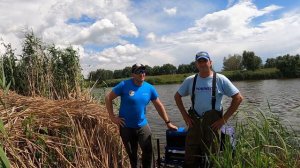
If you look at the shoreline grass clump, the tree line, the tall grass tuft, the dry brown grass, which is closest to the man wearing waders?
the shoreline grass clump

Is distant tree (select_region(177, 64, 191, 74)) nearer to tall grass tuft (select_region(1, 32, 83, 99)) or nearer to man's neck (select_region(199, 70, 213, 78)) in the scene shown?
tall grass tuft (select_region(1, 32, 83, 99))

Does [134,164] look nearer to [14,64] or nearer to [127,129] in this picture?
[127,129]

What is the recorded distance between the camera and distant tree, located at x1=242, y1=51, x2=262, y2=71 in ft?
253

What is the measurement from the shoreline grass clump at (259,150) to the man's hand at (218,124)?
0.71 ft

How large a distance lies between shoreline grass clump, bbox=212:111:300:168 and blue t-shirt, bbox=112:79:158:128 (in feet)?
4.78

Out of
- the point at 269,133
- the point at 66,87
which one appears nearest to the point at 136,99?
the point at 269,133

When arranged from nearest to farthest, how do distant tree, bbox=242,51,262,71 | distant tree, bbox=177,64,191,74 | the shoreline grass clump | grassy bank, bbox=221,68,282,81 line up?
the shoreline grass clump, grassy bank, bbox=221,68,282,81, distant tree, bbox=242,51,262,71, distant tree, bbox=177,64,191,74

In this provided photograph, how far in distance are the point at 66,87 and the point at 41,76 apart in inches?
22.7

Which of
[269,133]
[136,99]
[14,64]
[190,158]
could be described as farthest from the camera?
[14,64]

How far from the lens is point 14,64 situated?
8922mm

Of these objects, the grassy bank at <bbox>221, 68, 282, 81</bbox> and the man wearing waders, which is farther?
the grassy bank at <bbox>221, 68, 282, 81</bbox>

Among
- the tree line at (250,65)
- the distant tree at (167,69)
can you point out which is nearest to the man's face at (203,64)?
the tree line at (250,65)

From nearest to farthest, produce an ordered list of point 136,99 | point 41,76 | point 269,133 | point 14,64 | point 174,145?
1. point 269,133
2. point 136,99
3. point 174,145
4. point 41,76
5. point 14,64

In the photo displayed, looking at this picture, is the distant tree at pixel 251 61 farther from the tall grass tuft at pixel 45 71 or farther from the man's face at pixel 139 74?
the man's face at pixel 139 74
